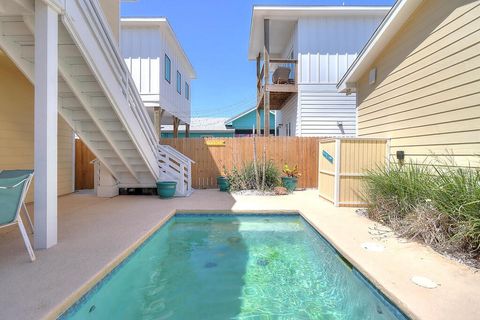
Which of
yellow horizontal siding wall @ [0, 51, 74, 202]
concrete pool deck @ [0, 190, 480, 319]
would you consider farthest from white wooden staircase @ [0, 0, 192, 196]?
yellow horizontal siding wall @ [0, 51, 74, 202]

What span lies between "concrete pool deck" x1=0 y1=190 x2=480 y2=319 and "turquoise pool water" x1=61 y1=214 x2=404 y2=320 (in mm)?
161

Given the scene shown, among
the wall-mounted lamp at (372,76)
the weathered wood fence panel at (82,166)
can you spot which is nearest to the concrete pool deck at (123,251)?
the wall-mounted lamp at (372,76)

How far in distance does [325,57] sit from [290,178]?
4883mm

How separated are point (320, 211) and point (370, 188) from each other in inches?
41.0

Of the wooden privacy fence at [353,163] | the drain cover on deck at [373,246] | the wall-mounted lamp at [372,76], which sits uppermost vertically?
the wall-mounted lamp at [372,76]

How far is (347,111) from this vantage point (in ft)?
35.3

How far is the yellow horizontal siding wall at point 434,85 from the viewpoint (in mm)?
3934

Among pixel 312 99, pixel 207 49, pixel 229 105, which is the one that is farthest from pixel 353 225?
pixel 229 105

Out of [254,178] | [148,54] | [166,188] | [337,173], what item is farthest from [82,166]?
[337,173]

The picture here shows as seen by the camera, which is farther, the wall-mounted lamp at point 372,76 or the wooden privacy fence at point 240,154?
the wooden privacy fence at point 240,154

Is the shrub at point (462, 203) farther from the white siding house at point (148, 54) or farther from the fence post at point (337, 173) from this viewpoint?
the white siding house at point (148, 54)

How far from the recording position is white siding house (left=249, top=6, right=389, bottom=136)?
10.4 m

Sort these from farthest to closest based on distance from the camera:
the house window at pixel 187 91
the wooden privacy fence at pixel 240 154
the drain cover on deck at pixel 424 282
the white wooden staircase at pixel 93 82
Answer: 1. the house window at pixel 187 91
2. the wooden privacy fence at pixel 240 154
3. the white wooden staircase at pixel 93 82
4. the drain cover on deck at pixel 424 282

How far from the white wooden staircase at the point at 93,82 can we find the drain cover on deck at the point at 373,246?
173 inches
